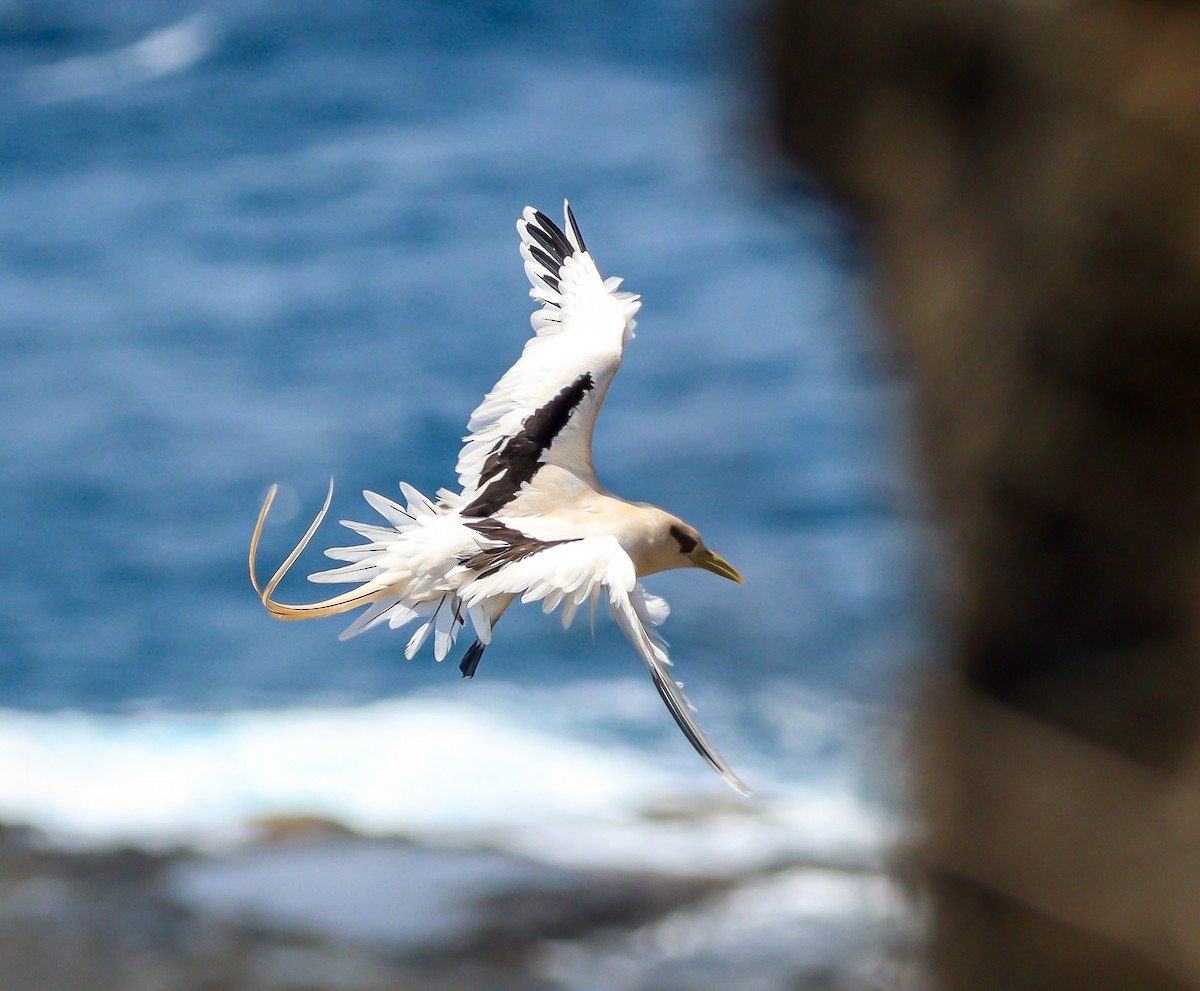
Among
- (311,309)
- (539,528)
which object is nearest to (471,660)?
(539,528)

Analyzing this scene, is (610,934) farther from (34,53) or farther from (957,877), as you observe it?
(34,53)

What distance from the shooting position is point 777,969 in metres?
10.8

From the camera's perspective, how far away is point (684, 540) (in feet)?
15.5

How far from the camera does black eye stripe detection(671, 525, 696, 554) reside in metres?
4.66

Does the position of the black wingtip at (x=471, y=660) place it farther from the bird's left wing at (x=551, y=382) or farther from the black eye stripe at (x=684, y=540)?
the black eye stripe at (x=684, y=540)

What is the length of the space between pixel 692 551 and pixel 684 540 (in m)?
0.13

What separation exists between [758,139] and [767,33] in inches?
11.6

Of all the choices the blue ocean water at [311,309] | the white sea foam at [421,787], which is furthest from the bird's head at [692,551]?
the blue ocean water at [311,309]

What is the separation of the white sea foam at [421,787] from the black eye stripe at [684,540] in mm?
6847

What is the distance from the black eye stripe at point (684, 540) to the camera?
466 cm

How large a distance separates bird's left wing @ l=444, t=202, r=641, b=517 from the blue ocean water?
7.17m

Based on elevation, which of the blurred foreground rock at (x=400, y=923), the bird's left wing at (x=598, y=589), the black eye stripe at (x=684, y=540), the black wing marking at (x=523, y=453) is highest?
the blurred foreground rock at (x=400, y=923)

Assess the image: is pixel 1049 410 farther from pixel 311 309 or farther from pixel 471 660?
pixel 311 309

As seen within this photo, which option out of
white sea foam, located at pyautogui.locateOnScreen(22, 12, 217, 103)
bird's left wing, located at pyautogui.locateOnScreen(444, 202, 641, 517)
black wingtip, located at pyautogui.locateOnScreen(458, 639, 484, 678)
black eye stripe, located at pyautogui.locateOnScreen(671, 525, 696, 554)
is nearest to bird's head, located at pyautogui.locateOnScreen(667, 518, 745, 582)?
black eye stripe, located at pyautogui.locateOnScreen(671, 525, 696, 554)
